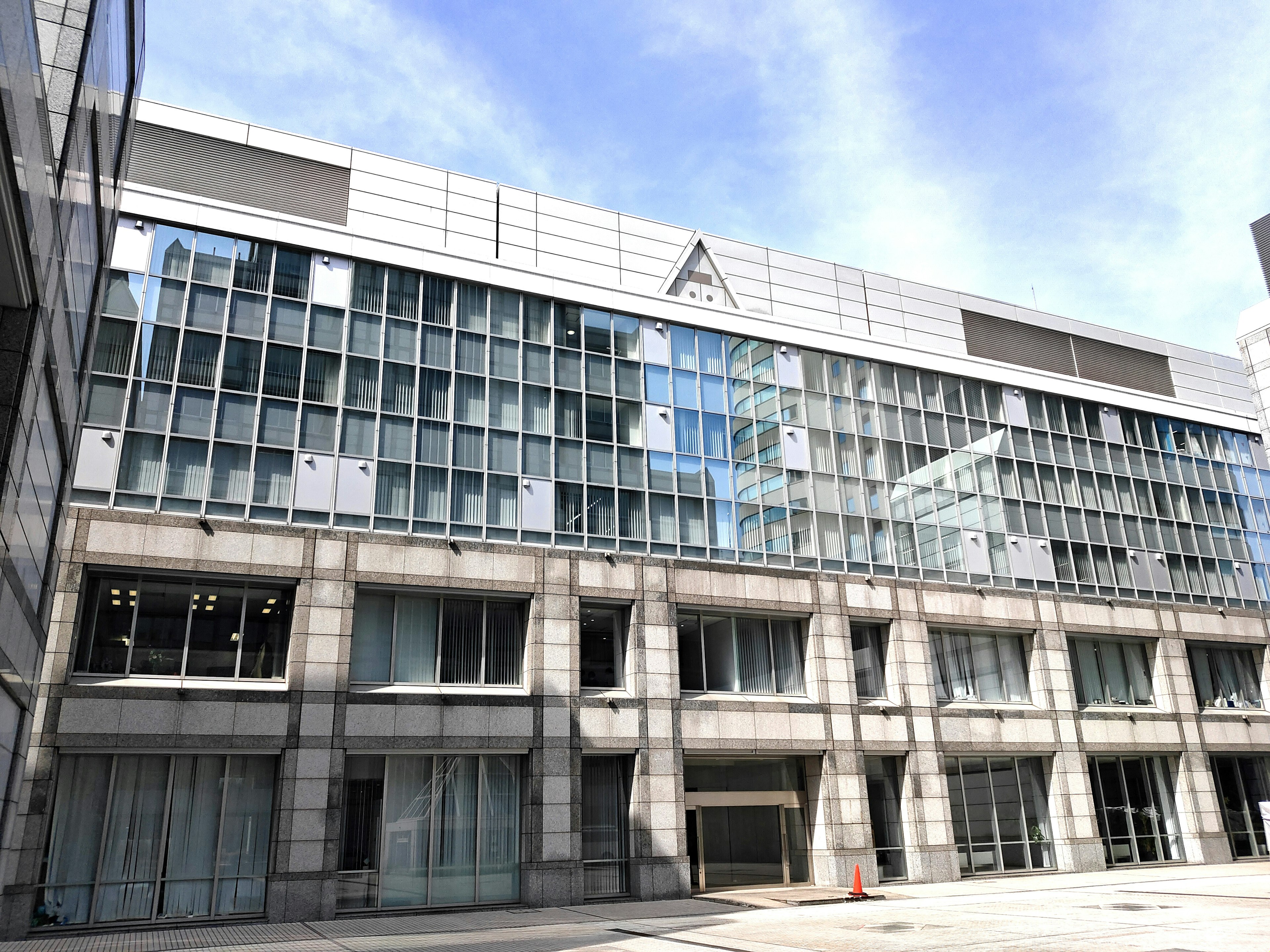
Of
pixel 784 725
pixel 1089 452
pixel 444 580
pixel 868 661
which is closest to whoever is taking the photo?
pixel 444 580

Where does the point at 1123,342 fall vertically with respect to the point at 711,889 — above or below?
above

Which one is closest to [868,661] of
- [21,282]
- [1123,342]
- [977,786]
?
[977,786]

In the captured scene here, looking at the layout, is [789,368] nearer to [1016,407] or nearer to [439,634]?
[1016,407]

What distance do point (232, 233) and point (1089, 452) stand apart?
32418mm

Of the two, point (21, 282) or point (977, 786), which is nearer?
point (21, 282)

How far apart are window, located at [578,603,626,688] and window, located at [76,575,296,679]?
8.08 meters

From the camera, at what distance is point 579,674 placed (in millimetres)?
27484

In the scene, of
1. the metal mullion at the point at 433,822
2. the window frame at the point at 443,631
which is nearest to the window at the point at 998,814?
the window frame at the point at 443,631

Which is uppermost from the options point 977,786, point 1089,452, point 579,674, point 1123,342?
point 1123,342

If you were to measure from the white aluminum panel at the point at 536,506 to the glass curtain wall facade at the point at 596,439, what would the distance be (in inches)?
2.8

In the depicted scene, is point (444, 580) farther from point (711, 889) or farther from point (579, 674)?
point (711, 889)

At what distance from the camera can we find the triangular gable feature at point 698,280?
3359cm

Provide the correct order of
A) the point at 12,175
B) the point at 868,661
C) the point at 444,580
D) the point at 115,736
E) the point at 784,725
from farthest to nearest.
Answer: the point at 868,661, the point at 784,725, the point at 444,580, the point at 115,736, the point at 12,175

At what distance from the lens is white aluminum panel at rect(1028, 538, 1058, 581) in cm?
3619
